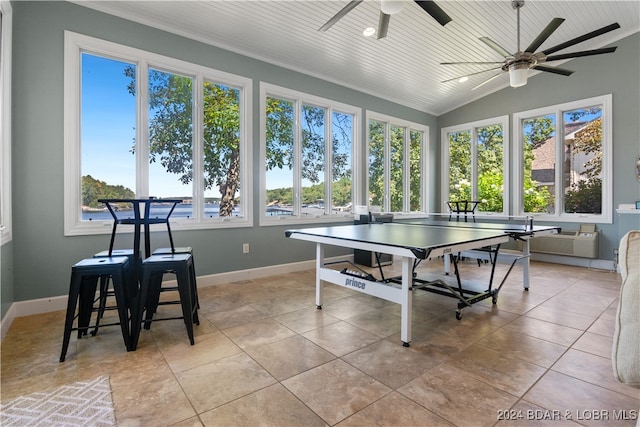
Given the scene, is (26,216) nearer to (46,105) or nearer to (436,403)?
(46,105)

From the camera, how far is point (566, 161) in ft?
18.2

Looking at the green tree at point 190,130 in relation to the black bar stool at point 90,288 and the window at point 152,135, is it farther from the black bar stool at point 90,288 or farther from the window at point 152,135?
the black bar stool at point 90,288

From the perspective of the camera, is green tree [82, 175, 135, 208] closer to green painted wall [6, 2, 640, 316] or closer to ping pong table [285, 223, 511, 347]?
green painted wall [6, 2, 640, 316]

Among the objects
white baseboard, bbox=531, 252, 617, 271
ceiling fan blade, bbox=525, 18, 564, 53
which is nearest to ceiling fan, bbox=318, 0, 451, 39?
ceiling fan blade, bbox=525, 18, 564, 53

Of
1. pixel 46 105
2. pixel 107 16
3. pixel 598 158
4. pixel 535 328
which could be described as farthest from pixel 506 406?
pixel 598 158

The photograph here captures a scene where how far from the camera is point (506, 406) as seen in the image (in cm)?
158

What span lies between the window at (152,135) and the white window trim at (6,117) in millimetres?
421

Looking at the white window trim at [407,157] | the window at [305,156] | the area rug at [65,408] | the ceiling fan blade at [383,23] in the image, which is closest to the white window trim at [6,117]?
the area rug at [65,408]

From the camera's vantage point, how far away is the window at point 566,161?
16.8 feet

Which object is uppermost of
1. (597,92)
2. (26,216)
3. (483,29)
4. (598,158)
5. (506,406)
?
(483,29)

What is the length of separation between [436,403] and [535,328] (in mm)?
1535

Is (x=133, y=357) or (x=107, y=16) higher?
(x=107, y=16)

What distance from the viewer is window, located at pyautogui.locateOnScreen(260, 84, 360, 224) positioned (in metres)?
4.61

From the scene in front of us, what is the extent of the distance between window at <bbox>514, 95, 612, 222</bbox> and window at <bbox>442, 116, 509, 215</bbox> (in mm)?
311
